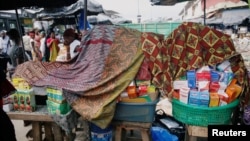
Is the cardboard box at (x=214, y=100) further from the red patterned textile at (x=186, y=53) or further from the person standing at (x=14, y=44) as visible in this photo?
the person standing at (x=14, y=44)

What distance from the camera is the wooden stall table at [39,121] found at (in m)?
2.89

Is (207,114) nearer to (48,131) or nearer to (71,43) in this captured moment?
(48,131)

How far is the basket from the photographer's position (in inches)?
94.3

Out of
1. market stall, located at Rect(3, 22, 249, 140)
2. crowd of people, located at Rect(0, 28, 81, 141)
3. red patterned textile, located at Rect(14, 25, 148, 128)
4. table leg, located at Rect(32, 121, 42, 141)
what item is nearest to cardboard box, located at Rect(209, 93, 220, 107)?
market stall, located at Rect(3, 22, 249, 140)

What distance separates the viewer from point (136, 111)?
2.67m

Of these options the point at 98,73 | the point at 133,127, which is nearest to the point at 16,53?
the point at 98,73

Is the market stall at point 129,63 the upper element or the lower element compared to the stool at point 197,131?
upper

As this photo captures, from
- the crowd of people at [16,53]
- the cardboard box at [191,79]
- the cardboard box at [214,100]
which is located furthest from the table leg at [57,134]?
the cardboard box at [214,100]

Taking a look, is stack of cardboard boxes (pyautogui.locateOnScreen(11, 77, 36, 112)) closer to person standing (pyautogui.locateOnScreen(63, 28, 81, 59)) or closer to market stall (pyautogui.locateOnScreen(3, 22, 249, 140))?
market stall (pyautogui.locateOnScreen(3, 22, 249, 140))

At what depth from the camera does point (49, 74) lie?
3.12m

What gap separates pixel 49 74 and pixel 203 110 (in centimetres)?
196

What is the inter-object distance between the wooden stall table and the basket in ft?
5.19

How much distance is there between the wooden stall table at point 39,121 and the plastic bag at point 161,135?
1.23 meters

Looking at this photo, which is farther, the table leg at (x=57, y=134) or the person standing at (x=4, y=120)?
the table leg at (x=57, y=134)
